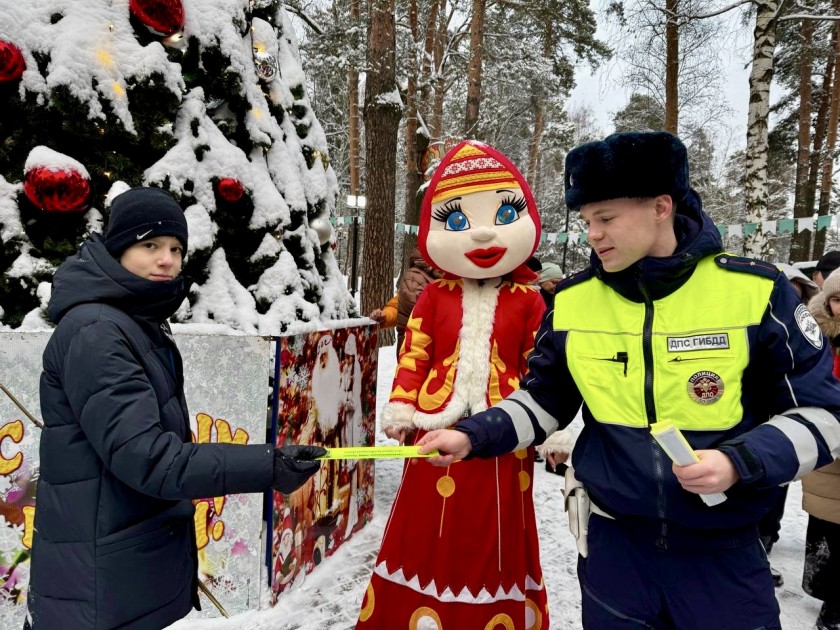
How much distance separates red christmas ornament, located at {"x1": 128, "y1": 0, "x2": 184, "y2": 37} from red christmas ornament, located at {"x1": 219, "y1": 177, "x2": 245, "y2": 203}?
82 cm

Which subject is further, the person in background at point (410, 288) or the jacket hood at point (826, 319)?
the person in background at point (410, 288)

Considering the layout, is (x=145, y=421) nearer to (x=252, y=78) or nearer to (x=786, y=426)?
(x=786, y=426)

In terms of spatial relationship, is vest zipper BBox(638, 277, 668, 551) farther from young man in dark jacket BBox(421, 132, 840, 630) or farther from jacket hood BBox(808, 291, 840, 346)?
jacket hood BBox(808, 291, 840, 346)

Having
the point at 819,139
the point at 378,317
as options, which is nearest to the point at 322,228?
the point at 378,317

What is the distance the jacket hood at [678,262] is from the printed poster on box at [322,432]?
5.70ft

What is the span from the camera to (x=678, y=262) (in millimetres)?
1450

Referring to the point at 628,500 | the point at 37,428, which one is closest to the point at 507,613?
the point at 628,500

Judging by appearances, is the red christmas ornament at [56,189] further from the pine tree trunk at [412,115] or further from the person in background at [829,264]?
the pine tree trunk at [412,115]

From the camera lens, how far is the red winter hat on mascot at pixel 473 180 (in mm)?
2699

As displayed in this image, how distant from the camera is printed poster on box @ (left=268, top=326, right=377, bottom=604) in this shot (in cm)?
280

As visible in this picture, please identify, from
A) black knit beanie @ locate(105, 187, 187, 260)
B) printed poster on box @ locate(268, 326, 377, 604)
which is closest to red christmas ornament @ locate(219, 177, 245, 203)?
printed poster on box @ locate(268, 326, 377, 604)

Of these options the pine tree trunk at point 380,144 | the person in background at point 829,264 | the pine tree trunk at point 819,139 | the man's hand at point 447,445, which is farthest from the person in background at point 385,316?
the pine tree trunk at point 819,139

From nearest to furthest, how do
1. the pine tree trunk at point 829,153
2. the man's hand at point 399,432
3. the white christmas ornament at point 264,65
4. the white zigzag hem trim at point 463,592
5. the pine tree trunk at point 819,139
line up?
the white zigzag hem trim at point 463,592 < the man's hand at point 399,432 < the white christmas ornament at point 264,65 < the pine tree trunk at point 829,153 < the pine tree trunk at point 819,139

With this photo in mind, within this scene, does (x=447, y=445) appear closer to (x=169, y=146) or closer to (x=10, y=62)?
(x=169, y=146)
